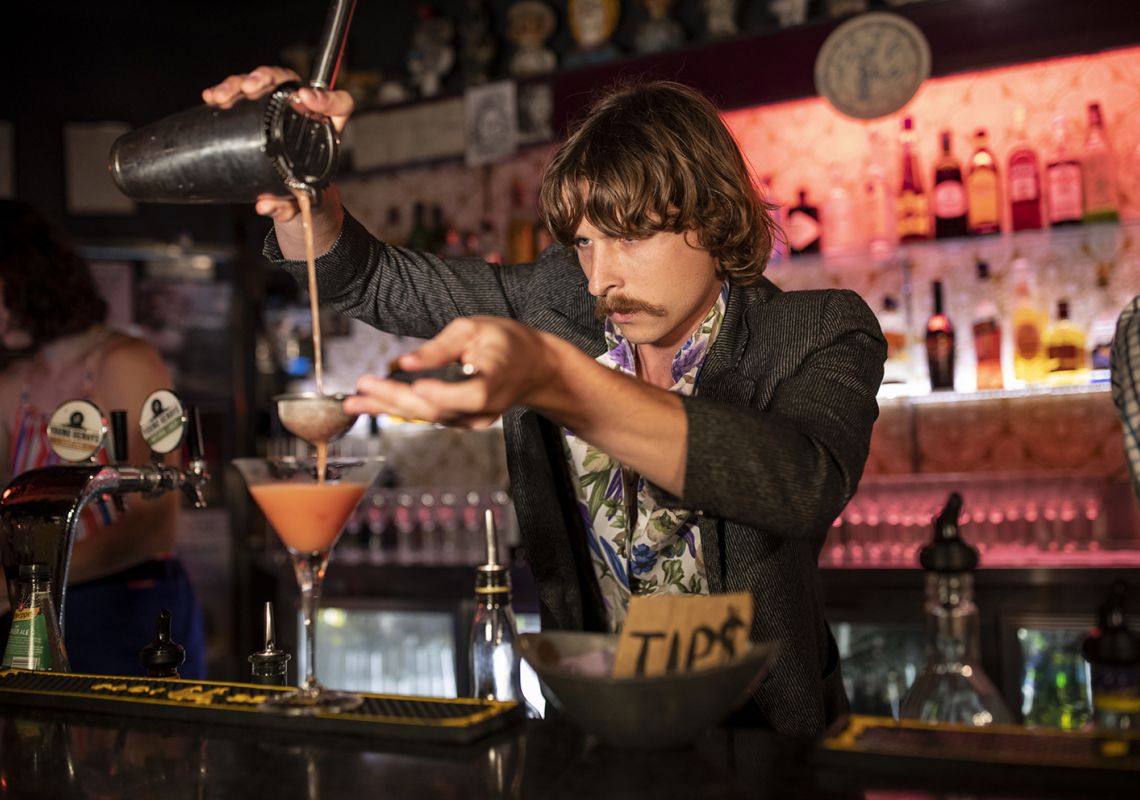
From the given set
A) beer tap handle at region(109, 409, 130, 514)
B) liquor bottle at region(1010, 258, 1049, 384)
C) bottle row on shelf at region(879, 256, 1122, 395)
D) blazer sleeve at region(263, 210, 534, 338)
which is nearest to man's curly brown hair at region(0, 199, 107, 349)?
blazer sleeve at region(263, 210, 534, 338)

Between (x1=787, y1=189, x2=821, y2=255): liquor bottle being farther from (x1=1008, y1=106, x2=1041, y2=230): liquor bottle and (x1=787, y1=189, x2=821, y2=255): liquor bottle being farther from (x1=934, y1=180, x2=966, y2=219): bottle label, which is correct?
(x1=1008, y1=106, x2=1041, y2=230): liquor bottle

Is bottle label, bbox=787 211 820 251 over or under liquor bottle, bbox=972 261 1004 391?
over

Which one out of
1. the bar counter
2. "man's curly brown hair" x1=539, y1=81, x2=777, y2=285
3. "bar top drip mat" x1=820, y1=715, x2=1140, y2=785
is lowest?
the bar counter

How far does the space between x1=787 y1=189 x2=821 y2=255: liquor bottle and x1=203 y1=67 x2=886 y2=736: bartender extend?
206cm

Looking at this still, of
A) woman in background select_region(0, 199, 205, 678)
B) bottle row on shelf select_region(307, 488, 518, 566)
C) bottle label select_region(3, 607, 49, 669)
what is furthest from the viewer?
bottle row on shelf select_region(307, 488, 518, 566)

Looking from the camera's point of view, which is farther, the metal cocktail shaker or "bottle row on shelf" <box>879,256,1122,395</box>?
"bottle row on shelf" <box>879,256,1122,395</box>

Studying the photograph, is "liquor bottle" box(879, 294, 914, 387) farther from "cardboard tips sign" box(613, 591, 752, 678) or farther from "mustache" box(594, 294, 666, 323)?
"cardboard tips sign" box(613, 591, 752, 678)

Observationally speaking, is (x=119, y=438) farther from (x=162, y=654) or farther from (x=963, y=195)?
(x=963, y=195)

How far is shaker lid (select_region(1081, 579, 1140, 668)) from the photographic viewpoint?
3.22ft

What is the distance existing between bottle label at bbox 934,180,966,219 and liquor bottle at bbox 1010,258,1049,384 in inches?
10.7

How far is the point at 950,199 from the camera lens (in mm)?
3719

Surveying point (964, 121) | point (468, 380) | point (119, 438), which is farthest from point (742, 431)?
point (964, 121)

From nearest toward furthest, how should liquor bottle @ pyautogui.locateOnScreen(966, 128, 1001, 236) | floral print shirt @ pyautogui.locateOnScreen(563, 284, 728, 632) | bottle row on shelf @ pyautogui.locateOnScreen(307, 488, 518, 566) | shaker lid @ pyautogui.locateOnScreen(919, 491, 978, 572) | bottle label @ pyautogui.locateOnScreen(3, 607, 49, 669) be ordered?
shaker lid @ pyautogui.locateOnScreen(919, 491, 978, 572) < bottle label @ pyautogui.locateOnScreen(3, 607, 49, 669) < floral print shirt @ pyautogui.locateOnScreen(563, 284, 728, 632) < liquor bottle @ pyautogui.locateOnScreen(966, 128, 1001, 236) < bottle row on shelf @ pyautogui.locateOnScreen(307, 488, 518, 566)

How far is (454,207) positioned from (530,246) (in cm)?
55
